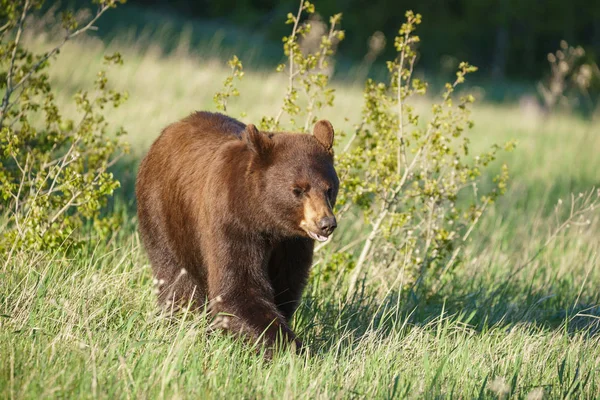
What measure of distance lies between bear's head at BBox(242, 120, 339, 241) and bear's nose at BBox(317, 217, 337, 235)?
2cm

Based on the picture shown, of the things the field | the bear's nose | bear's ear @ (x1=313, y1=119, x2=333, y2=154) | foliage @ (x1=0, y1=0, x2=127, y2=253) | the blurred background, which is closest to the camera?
the field

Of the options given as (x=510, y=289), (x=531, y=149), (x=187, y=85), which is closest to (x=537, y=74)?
(x=531, y=149)

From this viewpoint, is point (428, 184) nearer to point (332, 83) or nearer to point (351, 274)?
point (351, 274)

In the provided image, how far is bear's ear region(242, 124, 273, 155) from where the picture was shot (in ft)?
13.4

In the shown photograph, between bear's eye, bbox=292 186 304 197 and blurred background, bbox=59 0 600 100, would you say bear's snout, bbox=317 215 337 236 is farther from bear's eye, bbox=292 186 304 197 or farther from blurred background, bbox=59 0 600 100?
blurred background, bbox=59 0 600 100

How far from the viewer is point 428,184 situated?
5.59 m

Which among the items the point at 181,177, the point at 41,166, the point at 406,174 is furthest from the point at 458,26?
the point at 181,177

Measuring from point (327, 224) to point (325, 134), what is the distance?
65 centimetres

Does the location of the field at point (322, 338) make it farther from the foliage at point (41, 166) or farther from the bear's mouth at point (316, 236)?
the bear's mouth at point (316, 236)

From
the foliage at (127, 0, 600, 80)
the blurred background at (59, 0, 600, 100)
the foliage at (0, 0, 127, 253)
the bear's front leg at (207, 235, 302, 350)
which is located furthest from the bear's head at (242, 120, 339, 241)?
the foliage at (127, 0, 600, 80)

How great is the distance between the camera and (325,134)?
14.2 feet

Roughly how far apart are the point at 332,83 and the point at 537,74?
26515 mm

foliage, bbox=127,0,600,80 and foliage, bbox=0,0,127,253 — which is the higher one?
foliage, bbox=127,0,600,80

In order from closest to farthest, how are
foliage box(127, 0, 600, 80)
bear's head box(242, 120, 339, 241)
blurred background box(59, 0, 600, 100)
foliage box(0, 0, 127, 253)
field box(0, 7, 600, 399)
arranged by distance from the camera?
field box(0, 7, 600, 399) < bear's head box(242, 120, 339, 241) < foliage box(0, 0, 127, 253) < blurred background box(59, 0, 600, 100) < foliage box(127, 0, 600, 80)
